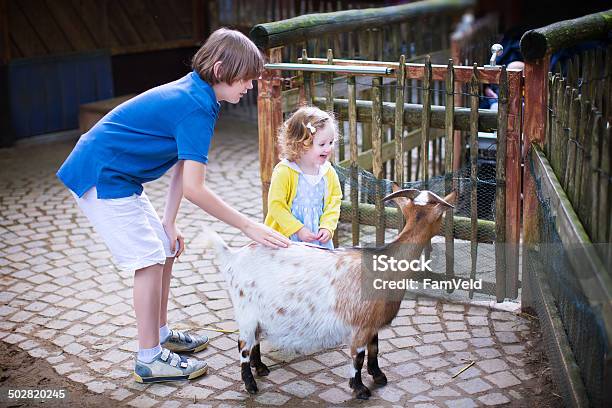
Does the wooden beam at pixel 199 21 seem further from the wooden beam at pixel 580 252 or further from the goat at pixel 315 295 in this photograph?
the wooden beam at pixel 580 252

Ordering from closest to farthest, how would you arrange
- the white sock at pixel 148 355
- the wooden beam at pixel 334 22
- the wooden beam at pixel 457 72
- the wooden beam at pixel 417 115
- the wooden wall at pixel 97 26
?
the white sock at pixel 148 355, the wooden beam at pixel 457 72, the wooden beam at pixel 417 115, the wooden beam at pixel 334 22, the wooden wall at pixel 97 26

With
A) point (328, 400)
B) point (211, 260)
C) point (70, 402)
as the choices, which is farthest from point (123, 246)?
point (211, 260)

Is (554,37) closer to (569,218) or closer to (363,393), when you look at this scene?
(569,218)

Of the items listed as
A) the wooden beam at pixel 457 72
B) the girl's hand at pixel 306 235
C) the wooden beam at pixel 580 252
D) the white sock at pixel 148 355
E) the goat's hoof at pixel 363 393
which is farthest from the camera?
the wooden beam at pixel 457 72

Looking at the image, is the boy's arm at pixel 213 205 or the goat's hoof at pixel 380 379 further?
the goat's hoof at pixel 380 379

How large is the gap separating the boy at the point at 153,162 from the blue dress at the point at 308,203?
534 mm

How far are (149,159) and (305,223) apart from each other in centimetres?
101

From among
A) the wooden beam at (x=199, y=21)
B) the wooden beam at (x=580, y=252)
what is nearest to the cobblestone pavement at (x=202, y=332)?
the wooden beam at (x=580, y=252)

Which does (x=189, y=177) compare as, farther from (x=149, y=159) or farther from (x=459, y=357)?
(x=459, y=357)

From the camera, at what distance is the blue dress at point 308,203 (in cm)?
430

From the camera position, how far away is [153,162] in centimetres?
383

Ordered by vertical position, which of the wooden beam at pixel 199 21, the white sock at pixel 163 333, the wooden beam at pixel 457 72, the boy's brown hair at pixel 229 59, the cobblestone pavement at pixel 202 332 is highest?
the wooden beam at pixel 199 21

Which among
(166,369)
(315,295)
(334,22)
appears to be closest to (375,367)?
(315,295)

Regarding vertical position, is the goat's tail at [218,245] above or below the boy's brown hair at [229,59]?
below
